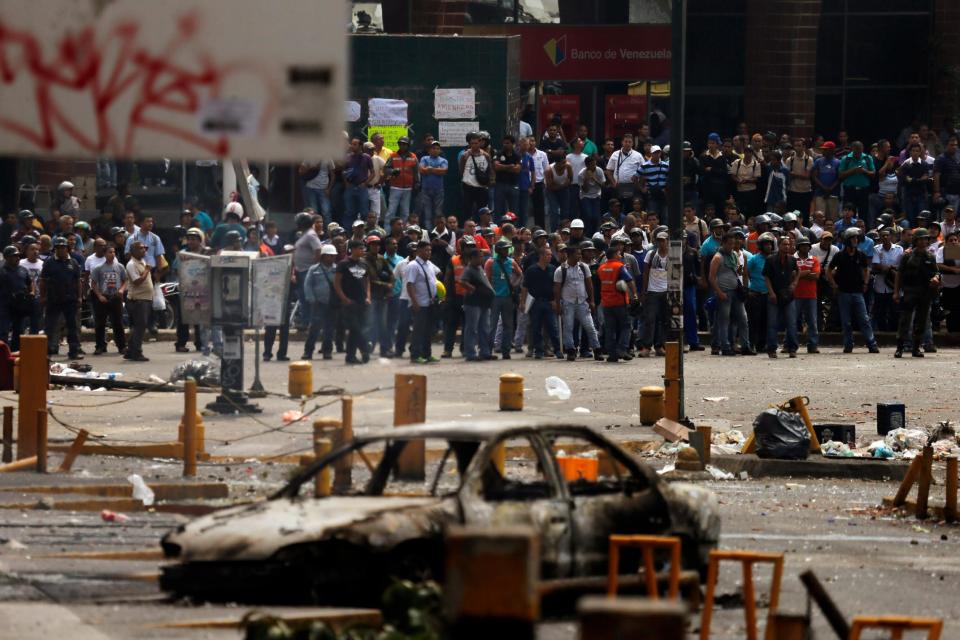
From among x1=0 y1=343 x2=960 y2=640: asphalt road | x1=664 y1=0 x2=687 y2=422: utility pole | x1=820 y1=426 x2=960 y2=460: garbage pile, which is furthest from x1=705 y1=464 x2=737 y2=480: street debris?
x1=664 y1=0 x2=687 y2=422: utility pole

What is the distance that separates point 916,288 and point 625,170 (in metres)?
5.79

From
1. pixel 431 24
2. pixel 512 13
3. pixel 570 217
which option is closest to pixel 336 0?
pixel 570 217

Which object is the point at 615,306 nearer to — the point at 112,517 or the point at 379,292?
the point at 379,292

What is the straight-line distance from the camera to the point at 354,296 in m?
A: 25.3

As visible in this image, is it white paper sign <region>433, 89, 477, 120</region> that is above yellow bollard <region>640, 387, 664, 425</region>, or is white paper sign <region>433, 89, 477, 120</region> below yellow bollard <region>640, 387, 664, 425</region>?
above

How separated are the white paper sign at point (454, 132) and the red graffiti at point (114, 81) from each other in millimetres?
27278

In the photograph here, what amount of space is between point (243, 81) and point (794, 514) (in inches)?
444

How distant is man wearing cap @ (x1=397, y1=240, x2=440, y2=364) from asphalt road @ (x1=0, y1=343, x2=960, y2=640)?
0.99 feet

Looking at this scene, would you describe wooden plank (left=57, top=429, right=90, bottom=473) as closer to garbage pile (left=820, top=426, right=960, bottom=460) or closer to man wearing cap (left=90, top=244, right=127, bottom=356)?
garbage pile (left=820, top=426, right=960, bottom=460)

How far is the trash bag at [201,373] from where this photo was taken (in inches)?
826

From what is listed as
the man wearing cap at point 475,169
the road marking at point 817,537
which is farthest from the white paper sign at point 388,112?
the road marking at point 817,537

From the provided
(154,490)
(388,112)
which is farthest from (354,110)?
(154,490)

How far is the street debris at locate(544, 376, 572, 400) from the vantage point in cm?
2138

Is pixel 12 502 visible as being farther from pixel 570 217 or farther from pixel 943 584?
pixel 570 217
